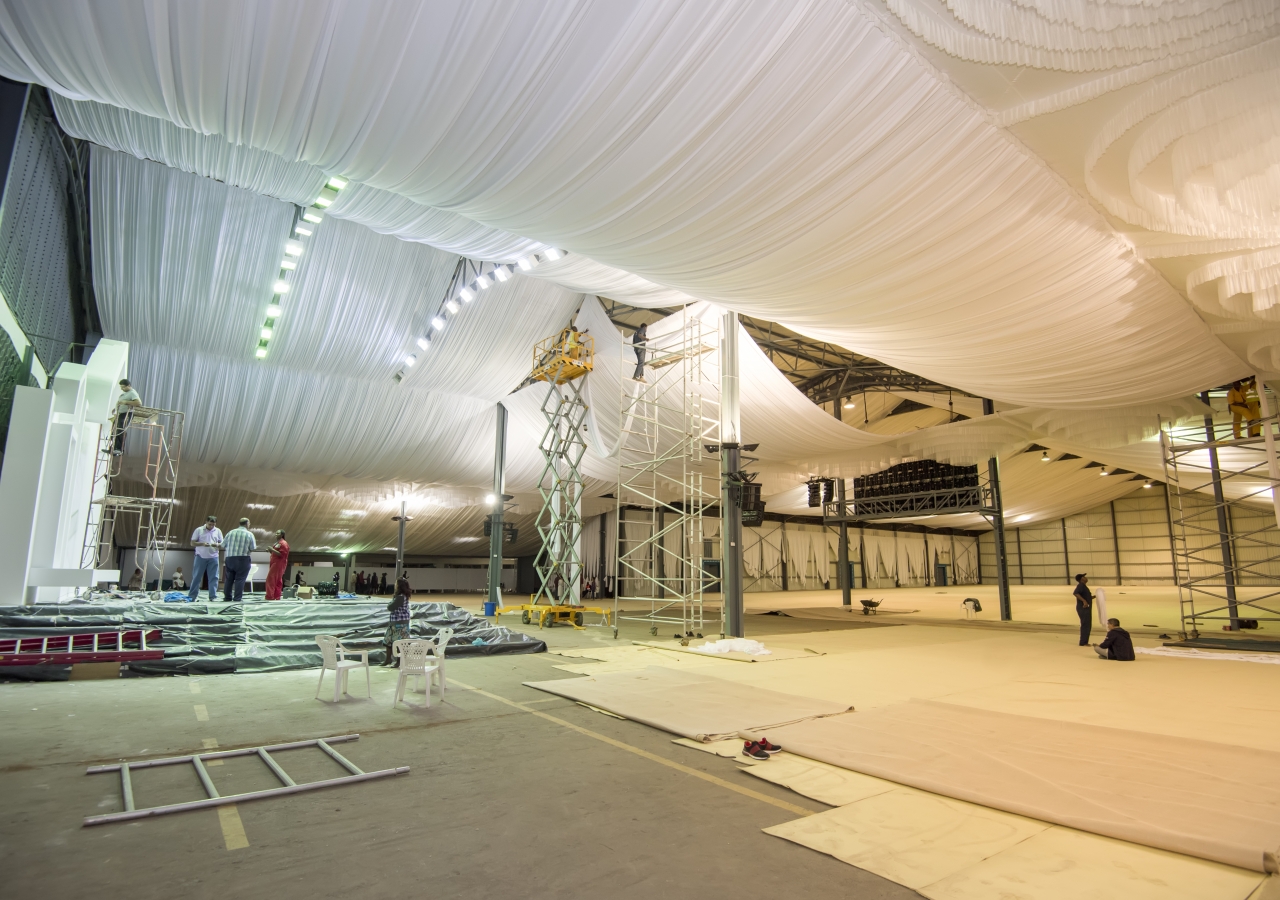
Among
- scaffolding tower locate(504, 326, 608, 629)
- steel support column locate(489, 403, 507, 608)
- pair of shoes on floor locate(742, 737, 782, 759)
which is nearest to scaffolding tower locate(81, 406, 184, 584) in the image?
steel support column locate(489, 403, 507, 608)

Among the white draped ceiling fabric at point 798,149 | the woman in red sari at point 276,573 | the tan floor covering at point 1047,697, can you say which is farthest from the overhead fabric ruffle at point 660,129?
the woman in red sari at point 276,573

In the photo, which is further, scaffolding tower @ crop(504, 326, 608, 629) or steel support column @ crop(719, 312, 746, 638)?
scaffolding tower @ crop(504, 326, 608, 629)

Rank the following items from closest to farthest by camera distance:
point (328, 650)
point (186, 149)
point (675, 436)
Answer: point (328, 650), point (186, 149), point (675, 436)

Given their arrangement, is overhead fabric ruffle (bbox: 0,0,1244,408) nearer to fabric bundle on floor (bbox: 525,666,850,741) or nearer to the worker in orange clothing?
A: fabric bundle on floor (bbox: 525,666,850,741)

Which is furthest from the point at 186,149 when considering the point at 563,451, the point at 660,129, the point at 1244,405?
the point at 1244,405

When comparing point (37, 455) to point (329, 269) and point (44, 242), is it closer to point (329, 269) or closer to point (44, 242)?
point (44, 242)

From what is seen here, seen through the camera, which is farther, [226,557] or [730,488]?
[730,488]

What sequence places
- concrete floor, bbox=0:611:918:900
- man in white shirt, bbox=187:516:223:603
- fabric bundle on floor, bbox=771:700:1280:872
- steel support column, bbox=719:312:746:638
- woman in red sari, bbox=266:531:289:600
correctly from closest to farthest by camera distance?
1. concrete floor, bbox=0:611:918:900
2. fabric bundle on floor, bbox=771:700:1280:872
3. man in white shirt, bbox=187:516:223:603
4. steel support column, bbox=719:312:746:638
5. woman in red sari, bbox=266:531:289:600

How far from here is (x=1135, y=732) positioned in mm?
5316

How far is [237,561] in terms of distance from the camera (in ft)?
35.6

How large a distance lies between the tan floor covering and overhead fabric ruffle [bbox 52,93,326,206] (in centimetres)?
842

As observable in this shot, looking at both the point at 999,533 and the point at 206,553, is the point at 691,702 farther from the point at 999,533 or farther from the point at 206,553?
the point at 999,533

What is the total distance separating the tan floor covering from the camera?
286 centimetres

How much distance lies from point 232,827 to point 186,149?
9769 millimetres
